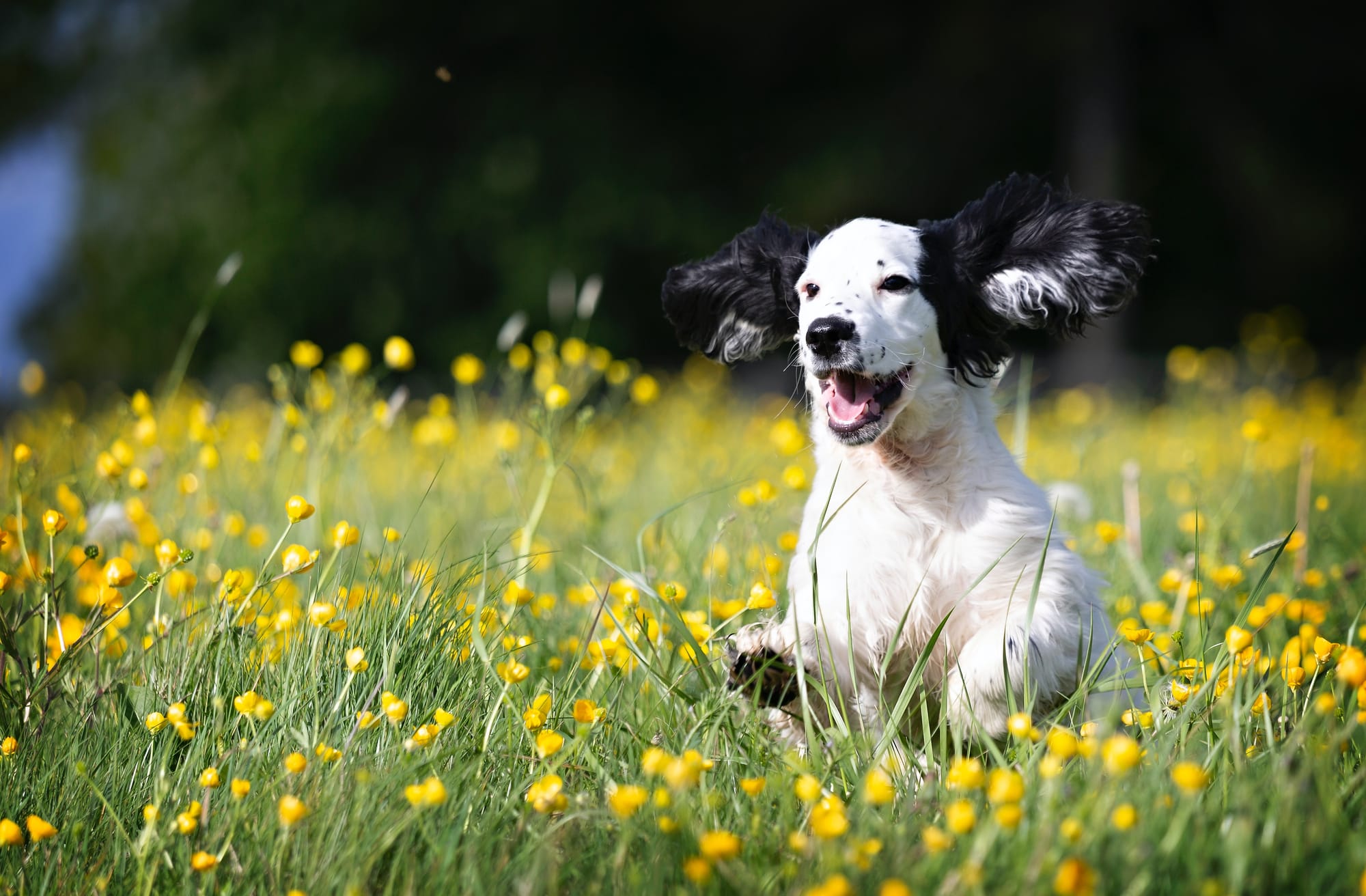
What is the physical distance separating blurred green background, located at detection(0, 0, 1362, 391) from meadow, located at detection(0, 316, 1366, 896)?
10515mm

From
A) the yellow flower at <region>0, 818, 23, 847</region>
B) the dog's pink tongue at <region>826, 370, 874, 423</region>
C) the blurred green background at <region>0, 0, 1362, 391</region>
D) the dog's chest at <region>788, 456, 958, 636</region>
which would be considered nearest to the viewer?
the yellow flower at <region>0, 818, 23, 847</region>

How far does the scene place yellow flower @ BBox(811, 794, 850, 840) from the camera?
1430 millimetres

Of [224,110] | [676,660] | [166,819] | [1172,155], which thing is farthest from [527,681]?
[1172,155]

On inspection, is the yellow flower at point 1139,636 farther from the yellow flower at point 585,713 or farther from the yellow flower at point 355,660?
the yellow flower at point 355,660

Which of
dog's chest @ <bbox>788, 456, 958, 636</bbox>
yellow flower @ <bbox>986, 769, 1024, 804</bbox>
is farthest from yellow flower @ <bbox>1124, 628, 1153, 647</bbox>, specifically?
yellow flower @ <bbox>986, 769, 1024, 804</bbox>

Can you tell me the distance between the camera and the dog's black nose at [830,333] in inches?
97.8

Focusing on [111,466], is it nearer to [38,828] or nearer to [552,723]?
[38,828]

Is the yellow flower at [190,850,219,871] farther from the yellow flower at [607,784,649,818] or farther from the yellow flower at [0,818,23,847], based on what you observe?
the yellow flower at [607,784,649,818]

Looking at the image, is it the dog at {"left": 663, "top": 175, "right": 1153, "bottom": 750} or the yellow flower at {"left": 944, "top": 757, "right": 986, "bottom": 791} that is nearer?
the yellow flower at {"left": 944, "top": 757, "right": 986, "bottom": 791}

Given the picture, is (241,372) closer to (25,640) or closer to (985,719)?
(25,640)

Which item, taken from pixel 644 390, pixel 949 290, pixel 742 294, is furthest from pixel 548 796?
pixel 644 390

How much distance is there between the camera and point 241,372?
14.2 metres

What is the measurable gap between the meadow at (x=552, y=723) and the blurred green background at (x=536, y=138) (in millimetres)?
10515

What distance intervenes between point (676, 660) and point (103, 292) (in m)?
14.7
